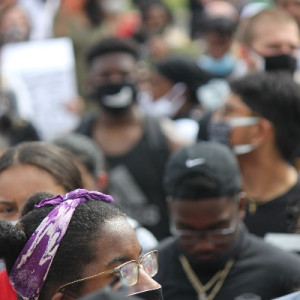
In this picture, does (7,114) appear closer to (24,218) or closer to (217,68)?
(217,68)

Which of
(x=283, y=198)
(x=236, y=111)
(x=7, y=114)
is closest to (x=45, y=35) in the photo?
(x=7, y=114)

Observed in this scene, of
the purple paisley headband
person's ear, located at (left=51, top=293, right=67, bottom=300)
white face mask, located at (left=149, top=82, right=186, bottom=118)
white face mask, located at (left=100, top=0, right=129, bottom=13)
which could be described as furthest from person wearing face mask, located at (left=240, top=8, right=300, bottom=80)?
person's ear, located at (left=51, top=293, right=67, bottom=300)

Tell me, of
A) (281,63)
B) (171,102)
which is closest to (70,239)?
(281,63)

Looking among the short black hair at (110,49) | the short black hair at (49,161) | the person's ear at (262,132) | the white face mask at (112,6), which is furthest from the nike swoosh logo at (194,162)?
the white face mask at (112,6)

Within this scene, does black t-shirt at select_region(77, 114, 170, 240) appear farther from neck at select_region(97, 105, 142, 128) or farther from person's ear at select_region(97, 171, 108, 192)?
person's ear at select_region(97, 171, 108, 192)

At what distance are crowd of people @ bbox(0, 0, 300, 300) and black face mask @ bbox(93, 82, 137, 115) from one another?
0.4 inches

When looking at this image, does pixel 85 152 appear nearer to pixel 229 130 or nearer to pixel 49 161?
pixel 229 130

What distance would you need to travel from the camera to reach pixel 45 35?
32.8 feet

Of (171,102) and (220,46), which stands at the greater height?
(220,46)

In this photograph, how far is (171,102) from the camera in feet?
27.9

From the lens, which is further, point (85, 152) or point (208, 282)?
point (85, 152)

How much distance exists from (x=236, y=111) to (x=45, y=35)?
15.6 ft

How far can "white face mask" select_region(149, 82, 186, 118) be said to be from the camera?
8.40 meters

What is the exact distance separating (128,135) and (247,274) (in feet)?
9.06
